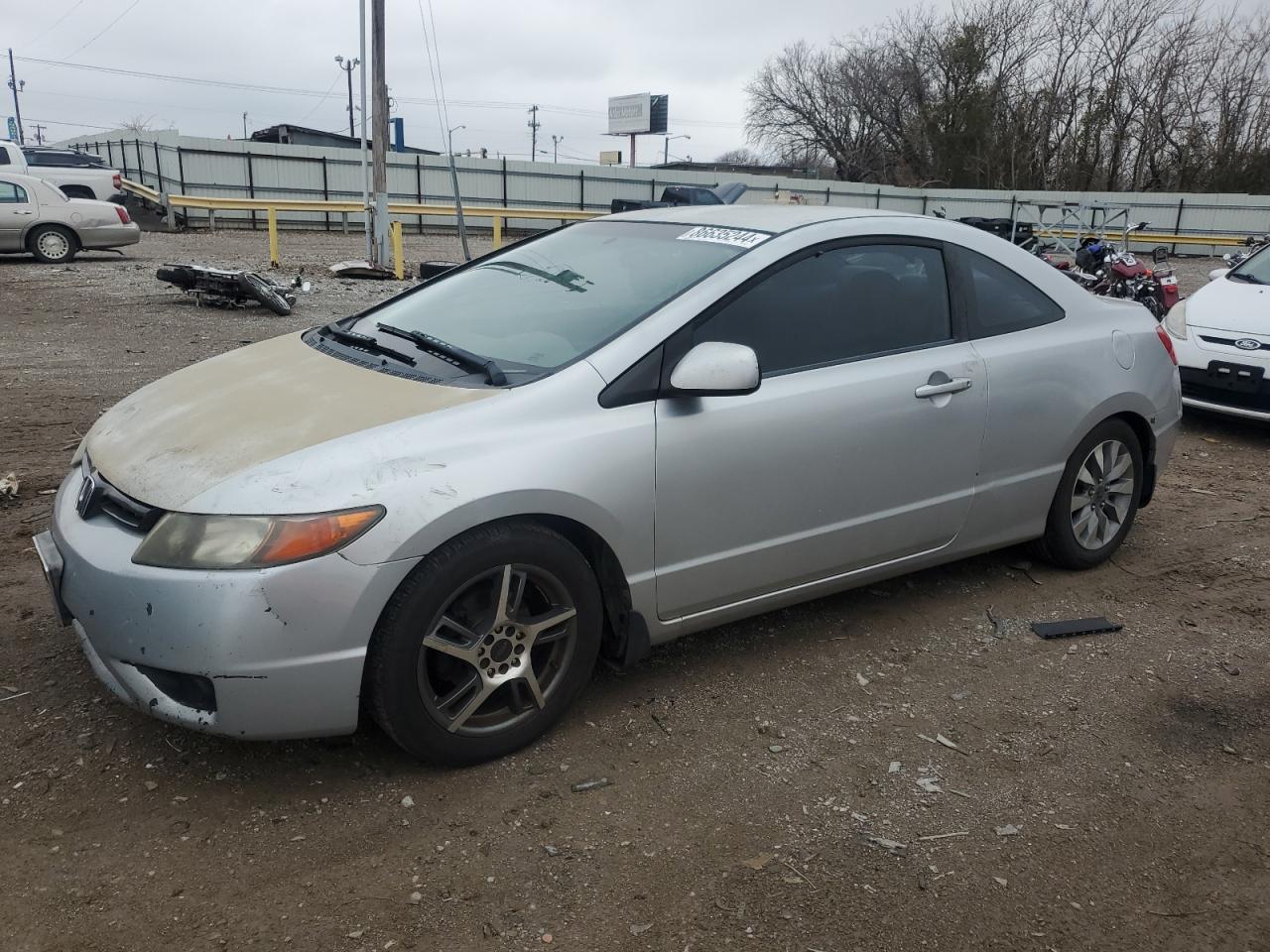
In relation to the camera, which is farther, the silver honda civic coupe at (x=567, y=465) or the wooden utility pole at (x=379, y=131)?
the wooden utility pole at (x=379, y=131)

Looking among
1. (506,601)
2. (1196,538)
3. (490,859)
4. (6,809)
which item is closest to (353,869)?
(490,859)

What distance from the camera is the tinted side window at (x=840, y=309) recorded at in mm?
3336

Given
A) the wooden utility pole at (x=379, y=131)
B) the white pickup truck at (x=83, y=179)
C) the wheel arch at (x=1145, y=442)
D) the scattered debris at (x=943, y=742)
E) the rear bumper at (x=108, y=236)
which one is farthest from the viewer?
the white pickup truck at (x=83, y=179)

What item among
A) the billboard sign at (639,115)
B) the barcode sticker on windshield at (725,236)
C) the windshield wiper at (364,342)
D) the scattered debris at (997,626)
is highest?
the billboard sign at (639,115)

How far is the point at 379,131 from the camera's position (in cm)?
1852

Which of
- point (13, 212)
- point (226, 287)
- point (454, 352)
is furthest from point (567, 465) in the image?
point (13, 212)

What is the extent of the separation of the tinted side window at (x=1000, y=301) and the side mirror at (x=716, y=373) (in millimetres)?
1301

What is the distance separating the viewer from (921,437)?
361cm

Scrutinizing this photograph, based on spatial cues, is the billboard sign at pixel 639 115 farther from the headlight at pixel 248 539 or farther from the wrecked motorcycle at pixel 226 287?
the headlight at pixel 248 539

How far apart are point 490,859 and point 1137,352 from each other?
3.48 metres

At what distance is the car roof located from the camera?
3.63 meters

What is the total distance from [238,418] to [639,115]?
8459cm

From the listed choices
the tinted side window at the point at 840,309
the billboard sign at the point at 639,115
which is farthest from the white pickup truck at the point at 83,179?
the billboard sign at the point at 639,115

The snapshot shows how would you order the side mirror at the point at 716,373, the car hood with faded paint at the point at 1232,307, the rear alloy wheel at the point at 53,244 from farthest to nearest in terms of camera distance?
the rear alloy wheel at the point at 53,244
the car hood with faded paint at the point at 1232,307
the side mirror at the point at 716,373
